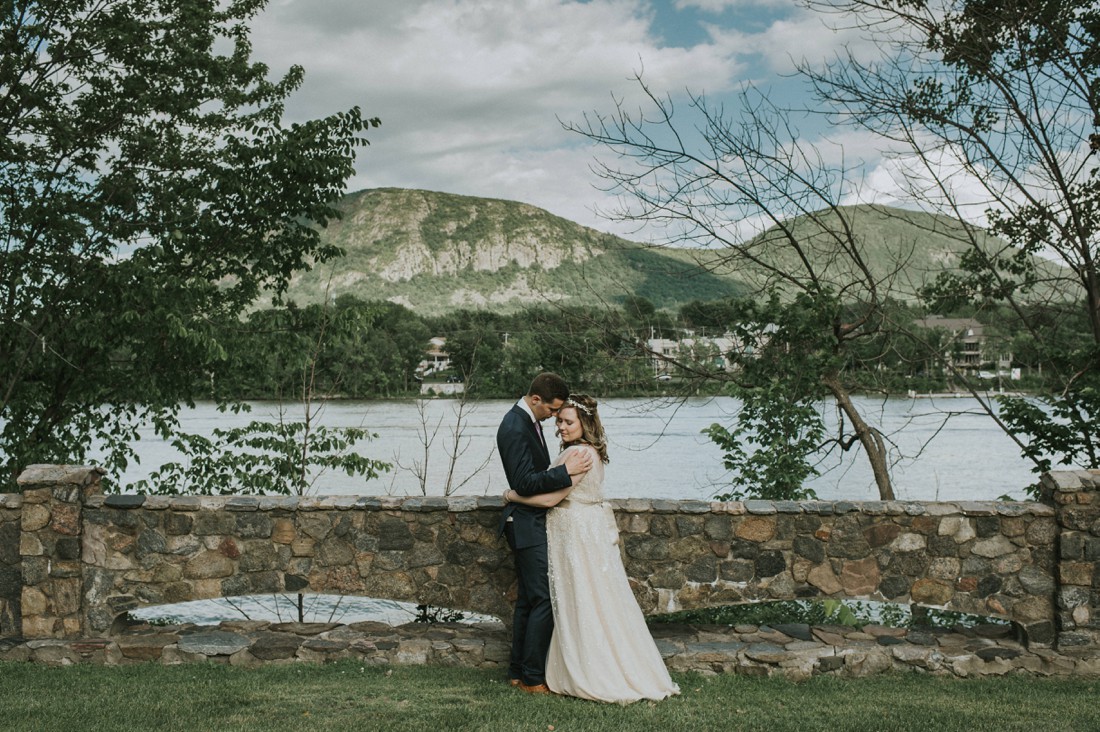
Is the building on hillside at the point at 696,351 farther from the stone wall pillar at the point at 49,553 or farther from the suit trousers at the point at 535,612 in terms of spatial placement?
the stone wall pillar at the point at 49,553

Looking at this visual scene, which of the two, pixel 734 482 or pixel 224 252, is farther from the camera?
pixel 224 252


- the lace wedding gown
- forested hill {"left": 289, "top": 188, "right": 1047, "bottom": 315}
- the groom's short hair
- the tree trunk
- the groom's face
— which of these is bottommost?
the lace wedding gown

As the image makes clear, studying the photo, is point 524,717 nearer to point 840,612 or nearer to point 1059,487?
point 1059,487

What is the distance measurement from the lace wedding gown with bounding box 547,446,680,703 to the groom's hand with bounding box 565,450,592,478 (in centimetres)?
6

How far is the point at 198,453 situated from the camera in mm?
9414

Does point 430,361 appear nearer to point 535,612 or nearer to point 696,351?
point 696,351

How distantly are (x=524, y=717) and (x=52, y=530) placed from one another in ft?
11.9

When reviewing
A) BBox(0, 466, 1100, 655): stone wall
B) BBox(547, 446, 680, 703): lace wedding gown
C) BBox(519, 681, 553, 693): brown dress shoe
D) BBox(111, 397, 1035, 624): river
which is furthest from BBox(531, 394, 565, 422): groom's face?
BBox(111, 397, 1035, 624): river

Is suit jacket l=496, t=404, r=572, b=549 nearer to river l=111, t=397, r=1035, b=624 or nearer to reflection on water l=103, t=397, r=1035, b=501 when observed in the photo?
reflection on water l=103, t=397, r=1035, b=501

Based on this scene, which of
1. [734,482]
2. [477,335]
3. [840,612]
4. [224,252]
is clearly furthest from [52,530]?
[840,612]

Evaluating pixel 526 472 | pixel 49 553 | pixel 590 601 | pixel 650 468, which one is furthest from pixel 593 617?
pixel 650 468

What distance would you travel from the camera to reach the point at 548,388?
5.23 metres

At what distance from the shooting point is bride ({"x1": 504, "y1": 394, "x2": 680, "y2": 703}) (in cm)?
501

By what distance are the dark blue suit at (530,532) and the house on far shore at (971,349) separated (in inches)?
210
